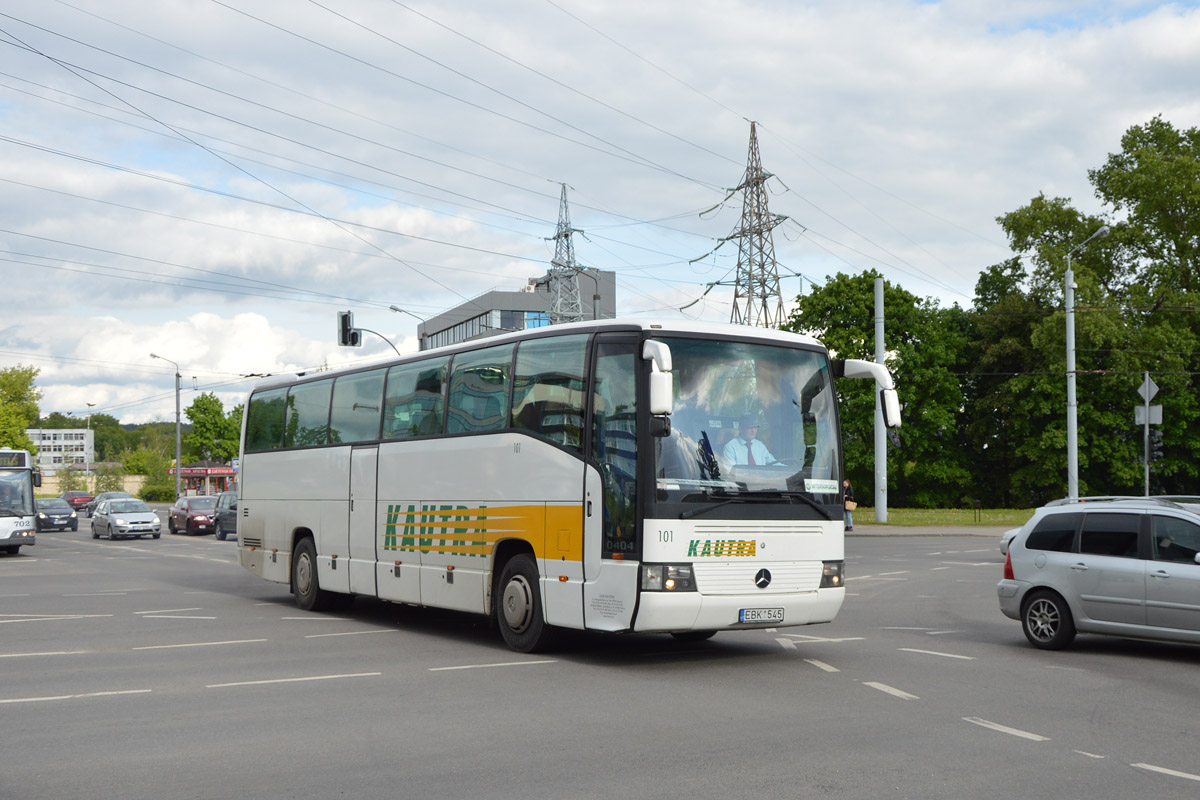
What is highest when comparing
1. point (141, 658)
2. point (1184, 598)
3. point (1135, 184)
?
point (1135, 184)

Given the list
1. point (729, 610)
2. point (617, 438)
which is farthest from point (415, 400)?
point (729, 610)

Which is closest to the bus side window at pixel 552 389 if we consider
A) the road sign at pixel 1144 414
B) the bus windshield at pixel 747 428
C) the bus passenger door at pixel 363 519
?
the bus windshield at pixel 747 428

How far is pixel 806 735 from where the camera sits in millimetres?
7965

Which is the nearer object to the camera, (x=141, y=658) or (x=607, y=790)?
(x=607, y=790)

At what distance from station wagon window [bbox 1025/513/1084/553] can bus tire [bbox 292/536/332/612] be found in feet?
32.2

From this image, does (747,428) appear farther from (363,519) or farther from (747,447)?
(363,519)

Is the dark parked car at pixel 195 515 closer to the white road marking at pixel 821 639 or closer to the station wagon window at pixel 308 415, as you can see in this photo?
the station wagon window at pixel 308 415

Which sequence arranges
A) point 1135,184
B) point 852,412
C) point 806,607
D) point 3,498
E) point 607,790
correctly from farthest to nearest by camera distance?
point 852,412, point 1135,184, point 3,498, point 806,607, point 607,790

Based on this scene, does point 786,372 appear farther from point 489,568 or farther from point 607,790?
point 607,790

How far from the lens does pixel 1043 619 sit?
12930 mm

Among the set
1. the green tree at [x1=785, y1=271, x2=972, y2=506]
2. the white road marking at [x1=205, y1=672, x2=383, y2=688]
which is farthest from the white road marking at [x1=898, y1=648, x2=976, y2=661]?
the green tree at [x1=785, y1=271, x2=972, y2=506]

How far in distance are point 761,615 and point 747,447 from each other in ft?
5.23

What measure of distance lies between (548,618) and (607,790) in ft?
17.7

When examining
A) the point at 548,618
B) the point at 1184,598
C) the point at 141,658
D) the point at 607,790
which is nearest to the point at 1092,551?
the point at 1184,598
